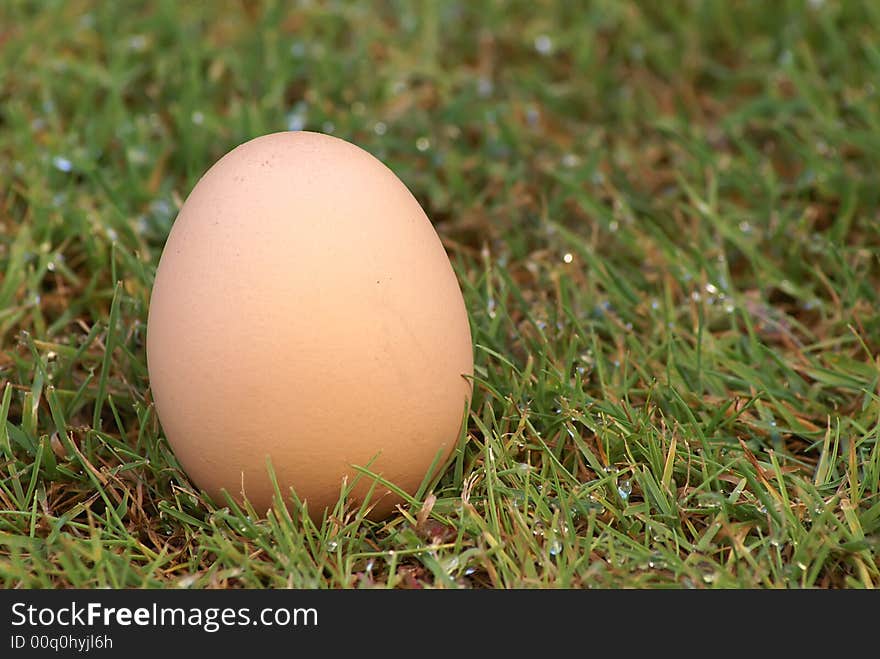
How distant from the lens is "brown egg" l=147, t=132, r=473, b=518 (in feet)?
5.45

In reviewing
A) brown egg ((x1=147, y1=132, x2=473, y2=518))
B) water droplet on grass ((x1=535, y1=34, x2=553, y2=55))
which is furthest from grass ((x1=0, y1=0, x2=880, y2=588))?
brown egg ((x1=147, y1=132, x2=473, y2=518))

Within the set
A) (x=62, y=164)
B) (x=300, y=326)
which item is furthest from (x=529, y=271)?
(x=62, y=164)

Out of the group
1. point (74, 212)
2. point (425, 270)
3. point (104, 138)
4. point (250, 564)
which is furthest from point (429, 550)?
point (104, 138)

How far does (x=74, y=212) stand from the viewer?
254 centimetres

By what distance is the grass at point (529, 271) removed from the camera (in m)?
1.78

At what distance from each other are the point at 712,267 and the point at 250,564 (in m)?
1.33

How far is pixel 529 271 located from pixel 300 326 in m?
1.06

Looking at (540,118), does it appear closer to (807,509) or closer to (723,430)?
(723,430)

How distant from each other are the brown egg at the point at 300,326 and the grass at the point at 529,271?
0.40 feet

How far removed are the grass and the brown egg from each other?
12 cm

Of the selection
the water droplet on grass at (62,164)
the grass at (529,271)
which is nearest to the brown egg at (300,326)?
the grass at (529,271)

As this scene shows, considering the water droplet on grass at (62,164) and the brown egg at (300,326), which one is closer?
the brown egg at (300,326)

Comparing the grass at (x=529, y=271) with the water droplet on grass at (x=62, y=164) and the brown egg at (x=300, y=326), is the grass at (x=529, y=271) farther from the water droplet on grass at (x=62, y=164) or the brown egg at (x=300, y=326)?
the brown egg at (x=300, y=326)
